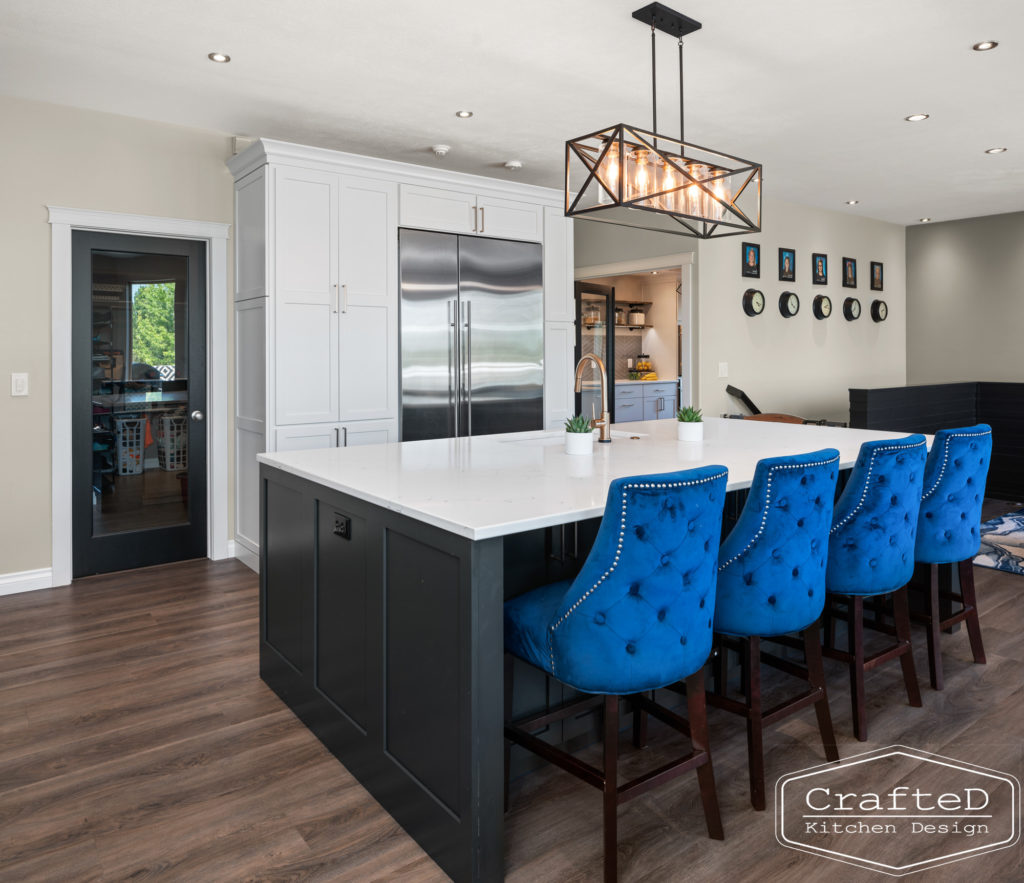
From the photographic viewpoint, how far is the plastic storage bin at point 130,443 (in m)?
4.46

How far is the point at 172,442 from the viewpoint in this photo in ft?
15.2

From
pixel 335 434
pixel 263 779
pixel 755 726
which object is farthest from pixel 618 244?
pixel 263 779

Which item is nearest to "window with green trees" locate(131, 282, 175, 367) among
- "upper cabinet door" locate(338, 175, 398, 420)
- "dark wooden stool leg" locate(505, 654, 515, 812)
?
"upper cabinet door" locate(338, 175, 398, 420)

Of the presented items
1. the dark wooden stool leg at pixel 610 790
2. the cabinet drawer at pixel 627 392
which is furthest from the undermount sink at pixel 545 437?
the cabinet drawer at pixel 627 392

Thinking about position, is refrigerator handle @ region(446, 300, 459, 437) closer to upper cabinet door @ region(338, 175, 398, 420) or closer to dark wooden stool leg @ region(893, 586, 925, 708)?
upper cabinet door @ region(338, 175, 398, 420)

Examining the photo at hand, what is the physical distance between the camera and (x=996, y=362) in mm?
7438

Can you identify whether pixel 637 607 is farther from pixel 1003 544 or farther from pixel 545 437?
pixel 1003 544

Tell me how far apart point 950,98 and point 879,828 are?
3702 millimetres

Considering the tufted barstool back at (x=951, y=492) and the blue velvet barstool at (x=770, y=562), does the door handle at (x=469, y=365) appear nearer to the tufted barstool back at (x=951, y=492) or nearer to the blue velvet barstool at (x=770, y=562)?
the tufted barstool back at (x=951, y=492)

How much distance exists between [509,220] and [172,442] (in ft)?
8.54

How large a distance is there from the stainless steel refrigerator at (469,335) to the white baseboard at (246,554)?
1136 mm

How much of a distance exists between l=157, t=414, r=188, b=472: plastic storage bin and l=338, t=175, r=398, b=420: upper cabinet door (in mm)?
1006

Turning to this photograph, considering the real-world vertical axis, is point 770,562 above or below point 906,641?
above

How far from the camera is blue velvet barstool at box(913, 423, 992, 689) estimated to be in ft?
9.06
